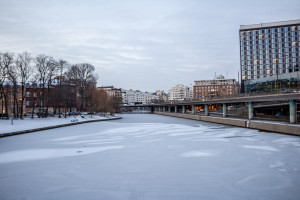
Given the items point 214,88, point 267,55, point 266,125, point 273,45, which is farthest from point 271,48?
point 214,88

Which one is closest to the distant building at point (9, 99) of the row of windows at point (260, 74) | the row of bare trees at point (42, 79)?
the row of bare trees at point (42, 79)

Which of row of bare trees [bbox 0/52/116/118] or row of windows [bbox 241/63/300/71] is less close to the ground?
row of windows [bbox 241/63/300/71]

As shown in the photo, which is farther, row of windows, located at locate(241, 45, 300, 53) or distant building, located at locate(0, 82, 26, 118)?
row of windows, located at locate(241, 45, 300, 53)

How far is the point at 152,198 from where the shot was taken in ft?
30.9

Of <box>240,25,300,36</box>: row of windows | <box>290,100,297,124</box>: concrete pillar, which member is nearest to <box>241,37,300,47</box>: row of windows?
<box>240,25,300,36</box>: row of windows

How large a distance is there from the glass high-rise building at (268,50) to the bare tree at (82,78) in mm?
63926

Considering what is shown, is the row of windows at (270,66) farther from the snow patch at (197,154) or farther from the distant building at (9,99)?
the snow patch at (197,154)

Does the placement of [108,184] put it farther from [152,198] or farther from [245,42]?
[245,42]

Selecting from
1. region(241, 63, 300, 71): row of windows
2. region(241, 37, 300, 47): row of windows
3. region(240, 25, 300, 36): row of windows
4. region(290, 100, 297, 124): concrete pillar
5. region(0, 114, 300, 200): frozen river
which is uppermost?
region(240, 25, 300, 36): row of windows

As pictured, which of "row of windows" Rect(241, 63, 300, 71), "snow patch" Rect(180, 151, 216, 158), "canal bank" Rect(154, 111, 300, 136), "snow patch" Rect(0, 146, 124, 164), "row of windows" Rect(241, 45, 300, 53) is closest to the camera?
"snow patch" Rect(0, 146, 124, 164)

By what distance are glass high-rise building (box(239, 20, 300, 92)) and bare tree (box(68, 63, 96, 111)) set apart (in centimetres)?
6393

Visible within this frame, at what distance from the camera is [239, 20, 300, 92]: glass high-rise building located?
95.9 metres

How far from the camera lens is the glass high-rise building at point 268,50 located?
95875mm

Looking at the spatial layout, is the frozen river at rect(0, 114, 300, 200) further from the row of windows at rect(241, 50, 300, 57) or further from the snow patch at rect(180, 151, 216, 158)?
the row of windows at rect(241, 50, 300, 57)
